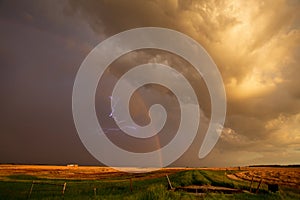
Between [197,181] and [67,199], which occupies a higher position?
[197,181]

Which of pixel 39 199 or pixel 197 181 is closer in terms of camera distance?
pixel 39 199

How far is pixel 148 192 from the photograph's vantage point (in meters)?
30.0

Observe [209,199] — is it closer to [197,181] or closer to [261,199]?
[261,199]

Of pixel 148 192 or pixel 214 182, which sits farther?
pixel 214 182

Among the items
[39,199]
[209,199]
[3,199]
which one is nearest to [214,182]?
[209,199]

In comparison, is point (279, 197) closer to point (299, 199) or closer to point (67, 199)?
point (299, 199)

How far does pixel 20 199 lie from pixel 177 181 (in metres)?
24.6

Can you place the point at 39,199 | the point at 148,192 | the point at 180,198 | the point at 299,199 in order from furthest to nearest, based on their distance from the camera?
the point at 299,199, the point at 39,199, the point at 148,192, the point at 180,198

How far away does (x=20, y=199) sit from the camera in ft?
111

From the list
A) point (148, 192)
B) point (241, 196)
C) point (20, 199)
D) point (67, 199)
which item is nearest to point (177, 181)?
point (241, 196)

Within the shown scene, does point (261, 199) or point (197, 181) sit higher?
point (197, 181)

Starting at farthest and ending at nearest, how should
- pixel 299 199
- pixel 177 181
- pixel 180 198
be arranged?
1. pixel 177 181
2. pixel 299 199
3. pixel 180 198

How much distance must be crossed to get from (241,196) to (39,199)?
25980mm

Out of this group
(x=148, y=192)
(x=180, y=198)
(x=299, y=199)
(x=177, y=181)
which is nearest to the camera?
(x=180, y=198)
